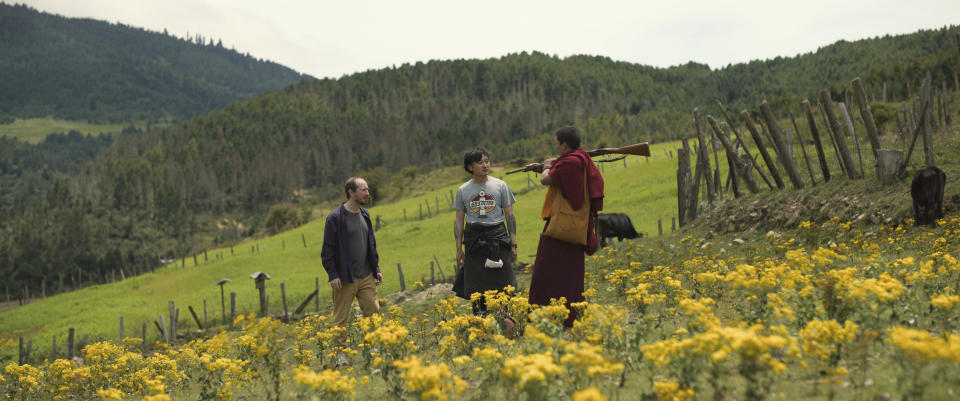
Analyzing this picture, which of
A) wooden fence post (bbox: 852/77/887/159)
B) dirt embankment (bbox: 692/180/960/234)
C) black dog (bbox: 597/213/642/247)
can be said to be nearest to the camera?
dirt embankment (bbox: 692/180/960/234)

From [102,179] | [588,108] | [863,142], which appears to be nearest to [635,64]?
[588,108]

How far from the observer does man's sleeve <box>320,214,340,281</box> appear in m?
6.79

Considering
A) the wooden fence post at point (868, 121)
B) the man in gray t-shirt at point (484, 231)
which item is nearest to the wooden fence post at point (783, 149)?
the wooden fence post at point (868, 121)

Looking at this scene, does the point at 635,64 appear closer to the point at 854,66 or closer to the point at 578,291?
the point at 854,66

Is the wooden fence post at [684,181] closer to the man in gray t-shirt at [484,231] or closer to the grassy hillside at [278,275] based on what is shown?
the grassy hillside at [278,275]

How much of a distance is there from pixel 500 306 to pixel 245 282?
28.9 m

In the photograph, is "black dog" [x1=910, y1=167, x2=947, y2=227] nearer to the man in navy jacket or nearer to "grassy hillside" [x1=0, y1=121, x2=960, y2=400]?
"grassy hillside" [x1=0, y1=121, x2=960, y2=400]

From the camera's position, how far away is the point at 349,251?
6.90m

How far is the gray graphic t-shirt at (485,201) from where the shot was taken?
6.70 meters

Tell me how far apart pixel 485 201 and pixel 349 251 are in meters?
1.83

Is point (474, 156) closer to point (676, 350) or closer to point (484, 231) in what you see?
point (484, 231)

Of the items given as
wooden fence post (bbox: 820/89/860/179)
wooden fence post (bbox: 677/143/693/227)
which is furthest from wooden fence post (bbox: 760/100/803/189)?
wooden fence post (bbox: 677/143/693/227)

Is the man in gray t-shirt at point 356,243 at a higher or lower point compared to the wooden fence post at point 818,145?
lower

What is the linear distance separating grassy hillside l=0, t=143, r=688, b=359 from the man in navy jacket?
14.6 metres
